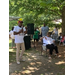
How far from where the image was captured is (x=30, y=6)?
8.49 m

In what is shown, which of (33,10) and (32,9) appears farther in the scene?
(33,10)

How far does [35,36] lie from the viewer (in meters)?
8.83
